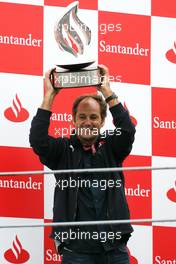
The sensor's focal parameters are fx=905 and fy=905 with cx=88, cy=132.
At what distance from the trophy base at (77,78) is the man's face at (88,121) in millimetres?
105

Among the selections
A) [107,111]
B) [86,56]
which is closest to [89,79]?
[86,56]

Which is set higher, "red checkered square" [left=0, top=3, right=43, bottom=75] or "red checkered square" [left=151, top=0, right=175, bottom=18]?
"red checkered square" [left=151, top=0, right=175, bottom=18]

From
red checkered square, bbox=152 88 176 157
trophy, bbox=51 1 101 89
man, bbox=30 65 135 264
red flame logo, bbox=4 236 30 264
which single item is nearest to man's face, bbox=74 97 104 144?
man, bbox=30 65 135 264

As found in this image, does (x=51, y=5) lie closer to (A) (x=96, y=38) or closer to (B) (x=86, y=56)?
(A) (x=96, y=38)

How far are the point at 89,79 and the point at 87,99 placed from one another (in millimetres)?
159

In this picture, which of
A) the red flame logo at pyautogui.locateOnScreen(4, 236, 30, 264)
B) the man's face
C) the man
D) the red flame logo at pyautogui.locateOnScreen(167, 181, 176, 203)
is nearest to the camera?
the man

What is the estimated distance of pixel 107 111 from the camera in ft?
9.48

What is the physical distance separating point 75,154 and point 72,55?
0.30 m

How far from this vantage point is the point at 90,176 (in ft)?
8.86

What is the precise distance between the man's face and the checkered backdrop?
210 mm
